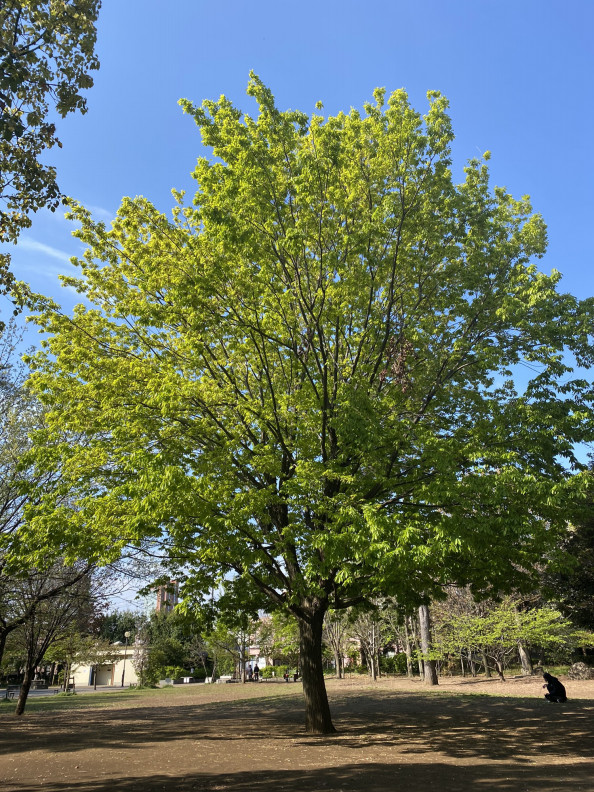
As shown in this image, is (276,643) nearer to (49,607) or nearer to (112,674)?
(49,607)

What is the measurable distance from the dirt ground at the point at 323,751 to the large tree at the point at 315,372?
1.94 metres

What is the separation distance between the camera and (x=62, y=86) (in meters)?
5.97

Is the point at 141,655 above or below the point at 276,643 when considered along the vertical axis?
below

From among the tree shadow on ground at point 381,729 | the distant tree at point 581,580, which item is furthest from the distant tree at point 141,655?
the distant tree at point 581,580

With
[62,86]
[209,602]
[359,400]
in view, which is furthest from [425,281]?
[209,602]

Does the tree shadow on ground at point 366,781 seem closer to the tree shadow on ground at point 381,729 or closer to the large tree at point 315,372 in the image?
the tree shadow on ground at point 381,729

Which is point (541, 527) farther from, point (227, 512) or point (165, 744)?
point (165, 744)

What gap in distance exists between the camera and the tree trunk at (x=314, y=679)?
33.9 feet

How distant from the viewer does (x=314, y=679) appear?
10352 millimetres

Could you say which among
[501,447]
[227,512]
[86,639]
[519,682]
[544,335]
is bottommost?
[519,682]

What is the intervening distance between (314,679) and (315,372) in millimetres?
6185

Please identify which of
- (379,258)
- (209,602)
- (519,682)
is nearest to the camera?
(379,258)

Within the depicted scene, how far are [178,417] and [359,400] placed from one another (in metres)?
3.57

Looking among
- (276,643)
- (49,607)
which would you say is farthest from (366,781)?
(276,643)
